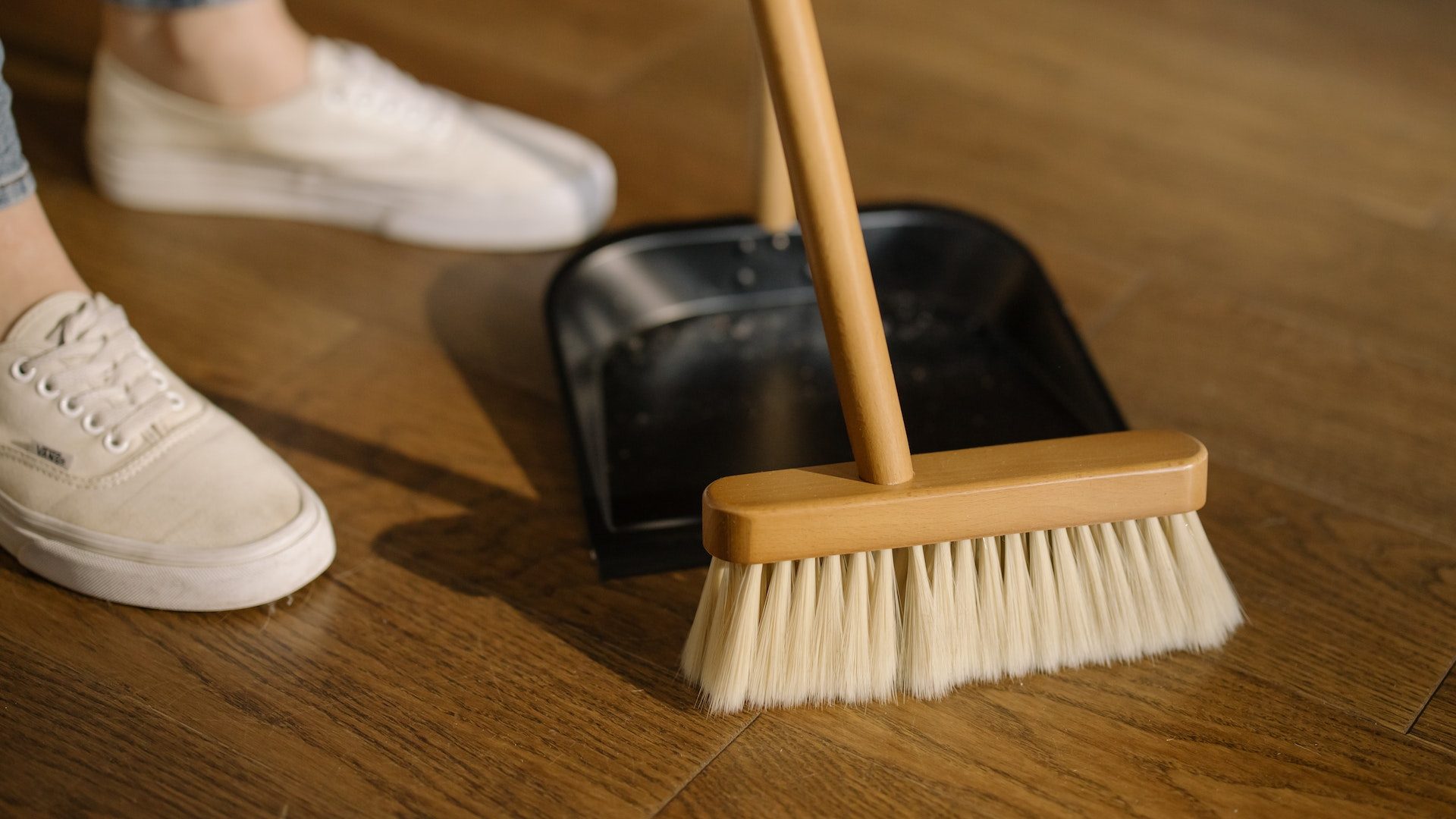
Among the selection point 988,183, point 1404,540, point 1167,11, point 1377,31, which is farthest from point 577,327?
point 1377,31

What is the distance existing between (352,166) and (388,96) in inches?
2.2

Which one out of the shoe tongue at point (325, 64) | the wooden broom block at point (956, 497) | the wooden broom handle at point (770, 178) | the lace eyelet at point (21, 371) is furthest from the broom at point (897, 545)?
the shoe tongue at point (325, 64)

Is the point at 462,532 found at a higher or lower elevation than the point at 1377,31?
lower

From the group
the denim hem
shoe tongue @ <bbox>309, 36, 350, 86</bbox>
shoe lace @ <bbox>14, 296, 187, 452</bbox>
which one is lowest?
shoe lace @ <bbox>14, 296, 187, 452</bbox>

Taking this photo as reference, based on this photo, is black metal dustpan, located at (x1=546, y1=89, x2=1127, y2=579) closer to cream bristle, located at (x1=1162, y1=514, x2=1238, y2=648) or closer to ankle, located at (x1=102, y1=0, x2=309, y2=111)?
cream bristle, located at (x1=1162, y1=514, x2=1238, y2=648)

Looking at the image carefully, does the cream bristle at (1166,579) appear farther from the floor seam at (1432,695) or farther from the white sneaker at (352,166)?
the white sneaker at (352,166)

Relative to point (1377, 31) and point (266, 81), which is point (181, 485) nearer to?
point (266, 81)

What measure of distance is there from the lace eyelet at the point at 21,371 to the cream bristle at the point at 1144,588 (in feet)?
Result: 1.76

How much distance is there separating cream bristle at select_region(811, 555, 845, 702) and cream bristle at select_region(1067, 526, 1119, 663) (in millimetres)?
108

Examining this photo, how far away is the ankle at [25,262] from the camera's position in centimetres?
65

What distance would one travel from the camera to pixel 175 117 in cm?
89

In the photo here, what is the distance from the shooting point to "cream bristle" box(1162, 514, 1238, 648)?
586mm

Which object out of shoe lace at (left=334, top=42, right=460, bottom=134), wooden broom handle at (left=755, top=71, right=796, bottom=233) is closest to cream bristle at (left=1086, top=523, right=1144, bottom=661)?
wooden broom handle at (left=755, top=71, right=796, bottom=233)

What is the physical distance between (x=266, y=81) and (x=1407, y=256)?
0.82 metres
